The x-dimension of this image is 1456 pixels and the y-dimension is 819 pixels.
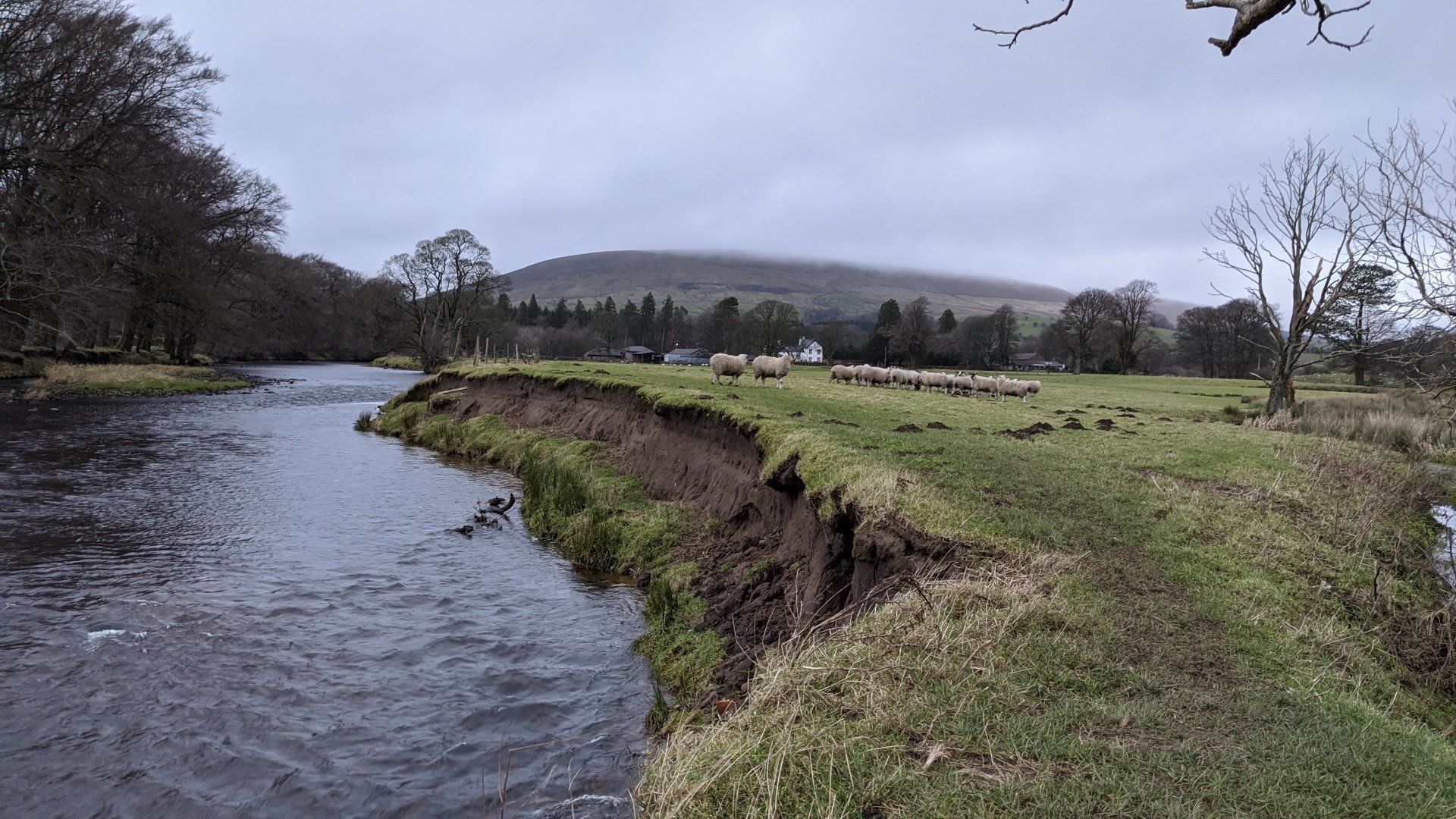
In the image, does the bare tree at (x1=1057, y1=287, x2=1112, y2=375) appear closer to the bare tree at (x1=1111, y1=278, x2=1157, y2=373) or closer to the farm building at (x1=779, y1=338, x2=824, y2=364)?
the bare tree at (x1=1111, y1=278, x2=1157, y2=373)

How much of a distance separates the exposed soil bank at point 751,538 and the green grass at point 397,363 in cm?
7063

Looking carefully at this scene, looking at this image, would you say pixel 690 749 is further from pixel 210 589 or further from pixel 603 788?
pixel 210 589

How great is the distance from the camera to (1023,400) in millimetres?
26172

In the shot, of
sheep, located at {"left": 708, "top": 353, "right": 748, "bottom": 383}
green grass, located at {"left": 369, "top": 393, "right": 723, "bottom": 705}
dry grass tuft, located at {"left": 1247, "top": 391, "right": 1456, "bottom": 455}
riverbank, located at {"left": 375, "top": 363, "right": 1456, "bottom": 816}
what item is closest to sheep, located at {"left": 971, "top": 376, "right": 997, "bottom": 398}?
dry grass tuft, located at {"left": 1247, "top": 391, "right": 1456, "bottom": 455}

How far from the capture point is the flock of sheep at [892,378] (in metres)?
25.5

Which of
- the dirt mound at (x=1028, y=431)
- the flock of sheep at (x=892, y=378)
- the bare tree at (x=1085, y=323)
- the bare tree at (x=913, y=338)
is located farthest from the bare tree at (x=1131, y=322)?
the dirt mound at (x=1028, y=431)

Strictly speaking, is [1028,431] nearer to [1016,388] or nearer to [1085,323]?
[1016,388]

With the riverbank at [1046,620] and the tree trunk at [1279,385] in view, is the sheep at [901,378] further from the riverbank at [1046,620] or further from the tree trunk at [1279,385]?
the riverbank at [1046,620]

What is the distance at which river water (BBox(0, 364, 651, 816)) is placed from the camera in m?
6.15

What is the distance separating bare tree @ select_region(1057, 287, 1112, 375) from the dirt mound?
83898 millimetres

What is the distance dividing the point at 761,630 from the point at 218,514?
1296 centimetres

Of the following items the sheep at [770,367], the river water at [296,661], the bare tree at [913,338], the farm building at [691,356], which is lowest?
the river water at [296,661]

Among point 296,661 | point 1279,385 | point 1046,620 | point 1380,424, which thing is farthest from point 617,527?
point 1279,385

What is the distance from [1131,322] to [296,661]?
100536mm
